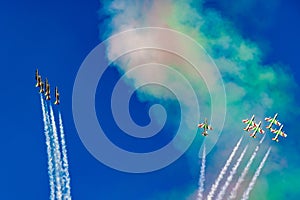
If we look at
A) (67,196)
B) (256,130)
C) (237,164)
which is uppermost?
(256,130)

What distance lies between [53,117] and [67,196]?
21.6m

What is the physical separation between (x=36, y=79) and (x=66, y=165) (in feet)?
80.8

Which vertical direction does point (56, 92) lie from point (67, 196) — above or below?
above

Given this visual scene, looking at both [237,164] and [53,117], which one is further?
[237,164]

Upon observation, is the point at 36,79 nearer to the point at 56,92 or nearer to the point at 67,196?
the point at 56,92

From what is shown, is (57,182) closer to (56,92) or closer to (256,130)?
(56,92)

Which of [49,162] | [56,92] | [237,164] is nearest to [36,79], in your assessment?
[56,92]

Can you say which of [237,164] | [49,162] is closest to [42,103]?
[49,162]

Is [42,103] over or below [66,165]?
over

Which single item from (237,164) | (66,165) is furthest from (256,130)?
(66,165)

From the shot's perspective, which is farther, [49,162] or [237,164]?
[237,164]

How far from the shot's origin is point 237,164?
190m

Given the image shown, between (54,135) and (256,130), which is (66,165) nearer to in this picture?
(54,135)

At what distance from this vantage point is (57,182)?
569 feet
